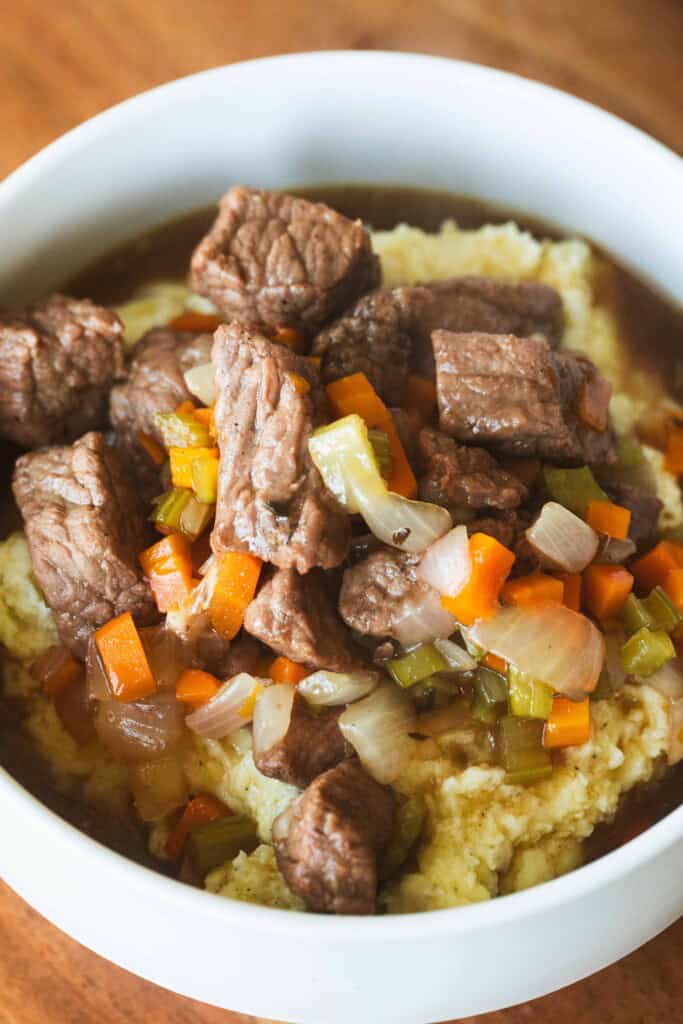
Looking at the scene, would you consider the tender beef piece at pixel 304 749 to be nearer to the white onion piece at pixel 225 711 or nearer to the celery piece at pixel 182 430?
the white onion piece at pixel 225 711

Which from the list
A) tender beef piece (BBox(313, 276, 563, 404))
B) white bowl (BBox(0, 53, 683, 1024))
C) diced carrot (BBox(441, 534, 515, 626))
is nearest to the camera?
white bowl (BBox(0, 53, 683, 1024))

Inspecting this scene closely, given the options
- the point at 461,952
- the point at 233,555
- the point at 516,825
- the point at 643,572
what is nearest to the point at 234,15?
the point at 233,555

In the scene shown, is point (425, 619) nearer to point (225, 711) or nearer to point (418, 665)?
point (418, 665)

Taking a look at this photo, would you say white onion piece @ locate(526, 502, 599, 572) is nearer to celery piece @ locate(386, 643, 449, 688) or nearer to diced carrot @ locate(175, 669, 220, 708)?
celery piece @ locate(386, 643, 449, 688)

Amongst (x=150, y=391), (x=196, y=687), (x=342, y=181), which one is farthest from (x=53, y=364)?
(x=342, y=181)

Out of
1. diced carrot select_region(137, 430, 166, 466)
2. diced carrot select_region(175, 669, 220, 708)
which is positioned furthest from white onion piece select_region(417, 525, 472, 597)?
diced carrot select_region(137, 430, 166, 466)

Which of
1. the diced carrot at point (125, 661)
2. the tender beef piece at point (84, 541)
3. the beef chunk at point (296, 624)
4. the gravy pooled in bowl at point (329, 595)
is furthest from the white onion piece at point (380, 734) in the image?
the tender beef piece at point (84, 541)
